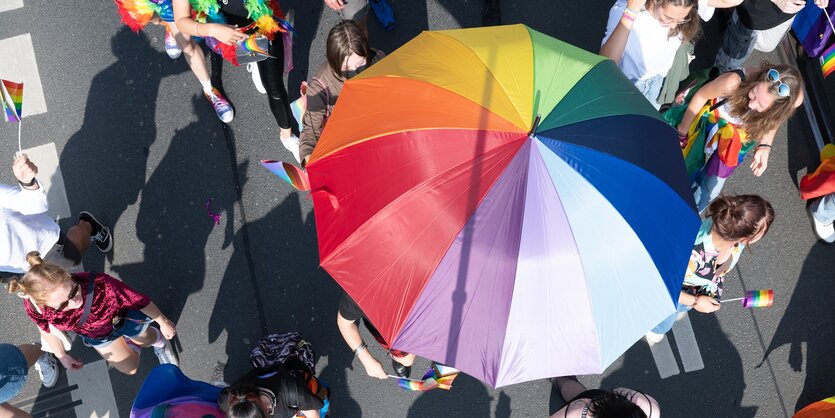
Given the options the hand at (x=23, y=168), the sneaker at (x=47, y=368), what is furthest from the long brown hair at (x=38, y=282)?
the sneaker at (x=47, y=368)

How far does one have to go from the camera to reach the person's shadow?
5.05 meters

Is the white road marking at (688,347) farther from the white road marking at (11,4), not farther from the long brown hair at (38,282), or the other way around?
the white road marking at (11,4)

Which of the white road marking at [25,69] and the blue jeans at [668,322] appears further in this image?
the white road marking at [25,69]

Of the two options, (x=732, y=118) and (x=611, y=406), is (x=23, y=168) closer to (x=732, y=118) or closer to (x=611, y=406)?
(x=611, y=406)

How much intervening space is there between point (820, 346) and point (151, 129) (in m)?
5.68

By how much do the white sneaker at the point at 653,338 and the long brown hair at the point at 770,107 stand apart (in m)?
1.65

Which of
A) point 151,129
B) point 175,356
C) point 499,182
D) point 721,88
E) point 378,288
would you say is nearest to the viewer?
point 499,182

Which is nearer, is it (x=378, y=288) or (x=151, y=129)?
(x=378, y=288)

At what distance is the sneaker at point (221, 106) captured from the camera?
16.5 ft

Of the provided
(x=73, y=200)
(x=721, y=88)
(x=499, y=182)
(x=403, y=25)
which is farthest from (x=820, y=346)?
(x=73, y=200)

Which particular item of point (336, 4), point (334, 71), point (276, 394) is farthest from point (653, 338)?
point (336, 4)

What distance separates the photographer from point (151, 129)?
5145 millimetres

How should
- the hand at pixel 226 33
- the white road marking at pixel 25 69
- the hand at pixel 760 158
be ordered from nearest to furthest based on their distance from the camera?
the hand at pixel 226 33 < the hand at pixel 760 158 < the white road marking at pixel 25 69

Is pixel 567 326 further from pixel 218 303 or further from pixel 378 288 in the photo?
pixel 218 303
